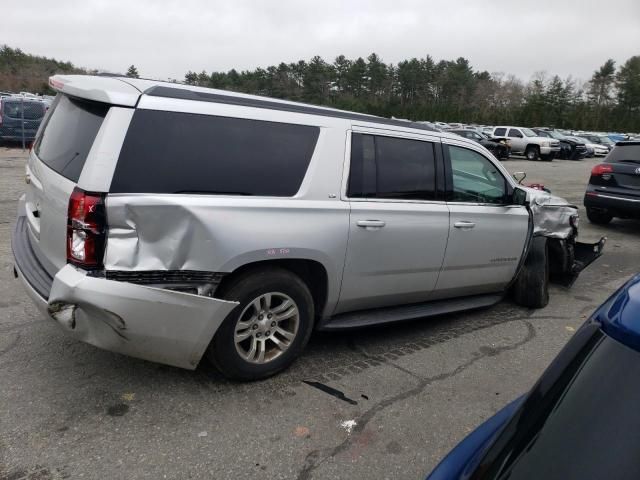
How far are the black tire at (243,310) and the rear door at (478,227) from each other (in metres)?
1.38

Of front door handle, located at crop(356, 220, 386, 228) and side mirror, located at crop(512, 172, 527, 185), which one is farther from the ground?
side mirror, located at crop(512, 172, 527, 185)

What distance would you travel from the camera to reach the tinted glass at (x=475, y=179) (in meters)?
4.59

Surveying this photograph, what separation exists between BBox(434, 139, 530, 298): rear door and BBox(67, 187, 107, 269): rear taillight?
8.69 feet

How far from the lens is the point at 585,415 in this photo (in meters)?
1.37

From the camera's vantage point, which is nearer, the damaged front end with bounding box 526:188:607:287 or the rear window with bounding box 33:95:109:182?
the rear window with bounding box 33:95:109:182

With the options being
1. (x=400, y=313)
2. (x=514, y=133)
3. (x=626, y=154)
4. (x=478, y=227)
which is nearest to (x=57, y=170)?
(x=400, y=313)

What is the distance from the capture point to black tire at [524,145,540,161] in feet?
101

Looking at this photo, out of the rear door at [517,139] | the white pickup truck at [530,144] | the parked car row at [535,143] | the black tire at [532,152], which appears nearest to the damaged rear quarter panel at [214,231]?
the parked car row at [535,143]

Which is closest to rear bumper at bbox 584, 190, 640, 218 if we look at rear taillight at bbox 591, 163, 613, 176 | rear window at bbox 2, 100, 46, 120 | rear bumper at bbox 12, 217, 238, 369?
rear taillight at bbox 591, 163, 613, 176

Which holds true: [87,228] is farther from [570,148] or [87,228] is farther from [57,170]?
[570,148]

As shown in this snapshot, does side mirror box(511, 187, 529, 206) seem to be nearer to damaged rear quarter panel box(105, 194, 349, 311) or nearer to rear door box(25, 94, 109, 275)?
damaged rear quarter panel box(105, 194, 349, 311)

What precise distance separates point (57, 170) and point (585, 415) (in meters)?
3.10

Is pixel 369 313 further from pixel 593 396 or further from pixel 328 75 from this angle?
pixel 328 75

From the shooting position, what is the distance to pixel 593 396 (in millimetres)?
1384
